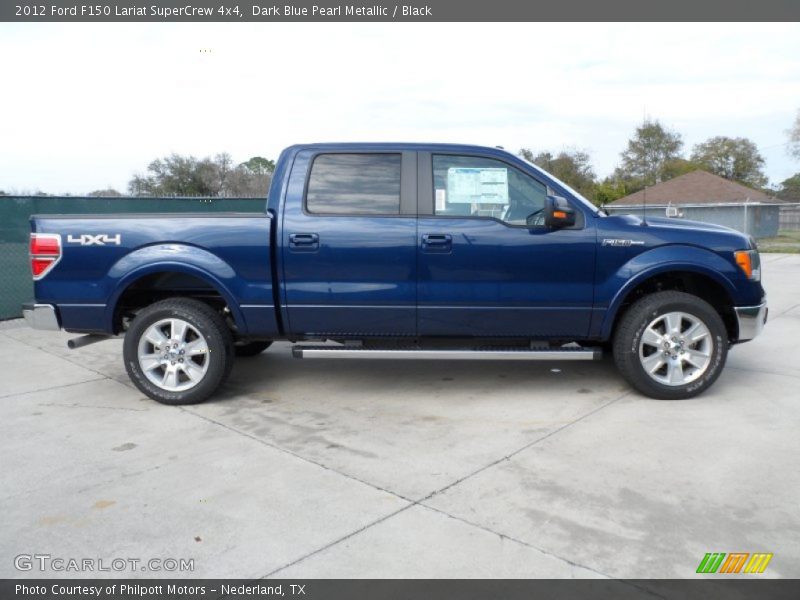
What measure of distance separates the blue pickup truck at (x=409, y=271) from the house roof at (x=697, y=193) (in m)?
28.0

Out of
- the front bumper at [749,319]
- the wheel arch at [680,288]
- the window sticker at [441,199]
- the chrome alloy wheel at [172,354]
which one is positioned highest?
the window sticker at [441,199]

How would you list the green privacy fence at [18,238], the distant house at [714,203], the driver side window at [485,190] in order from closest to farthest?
the driver side window at [485,190] → the green privacy fence at [18,238] → the distant house at [714,203]

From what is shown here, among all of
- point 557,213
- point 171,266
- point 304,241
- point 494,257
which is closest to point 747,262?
point 557,213

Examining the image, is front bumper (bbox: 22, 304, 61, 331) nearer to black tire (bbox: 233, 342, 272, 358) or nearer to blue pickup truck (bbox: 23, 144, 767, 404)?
blue pickup truck (bbox: 23, 144, 767, 404)

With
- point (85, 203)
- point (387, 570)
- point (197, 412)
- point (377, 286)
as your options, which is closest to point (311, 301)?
point (377, 286)

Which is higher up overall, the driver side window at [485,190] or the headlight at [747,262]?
the driver side window at [485,190]

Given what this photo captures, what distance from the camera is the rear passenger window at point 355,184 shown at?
486 cm

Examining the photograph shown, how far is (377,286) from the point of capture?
15.7 feet

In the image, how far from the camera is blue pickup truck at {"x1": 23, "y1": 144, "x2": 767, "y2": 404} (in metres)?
4.74

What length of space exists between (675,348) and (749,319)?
641 mm

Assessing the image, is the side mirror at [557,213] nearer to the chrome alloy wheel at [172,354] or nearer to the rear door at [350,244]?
the rear door at [350,244]

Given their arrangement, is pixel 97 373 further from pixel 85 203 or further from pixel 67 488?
pixel 85 203
